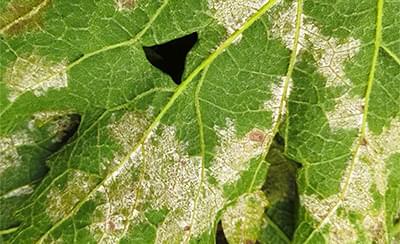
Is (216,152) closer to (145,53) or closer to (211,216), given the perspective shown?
(211,216)

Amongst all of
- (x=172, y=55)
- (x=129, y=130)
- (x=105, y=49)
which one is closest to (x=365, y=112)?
(x=172, y=55)

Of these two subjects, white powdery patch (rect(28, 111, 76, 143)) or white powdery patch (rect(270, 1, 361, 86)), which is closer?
white powdery patch (rect(270, 1, 361, 86))

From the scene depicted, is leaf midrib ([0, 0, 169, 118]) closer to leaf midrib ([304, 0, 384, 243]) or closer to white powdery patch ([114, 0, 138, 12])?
white powdery patch ([114, 0, 138, 12])

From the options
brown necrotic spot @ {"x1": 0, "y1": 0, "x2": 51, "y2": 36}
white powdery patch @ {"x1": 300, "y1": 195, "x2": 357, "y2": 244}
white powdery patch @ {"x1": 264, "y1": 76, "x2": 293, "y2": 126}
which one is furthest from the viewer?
white powdery patch @ {"x1": 300, "y1": 195, "x2": 357, "y2": 244}

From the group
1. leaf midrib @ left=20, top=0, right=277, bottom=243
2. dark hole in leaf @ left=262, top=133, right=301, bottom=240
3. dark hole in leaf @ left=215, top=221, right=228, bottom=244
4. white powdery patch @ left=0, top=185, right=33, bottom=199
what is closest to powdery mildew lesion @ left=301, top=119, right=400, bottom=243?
dark hole in leaf @ left=262, top=133, right=301, bottom=240

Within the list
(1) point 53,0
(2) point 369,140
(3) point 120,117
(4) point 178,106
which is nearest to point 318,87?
(2) point 369,140

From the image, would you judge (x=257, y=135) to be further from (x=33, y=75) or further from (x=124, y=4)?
(x=33, y=75)

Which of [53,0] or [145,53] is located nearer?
[53,0]
